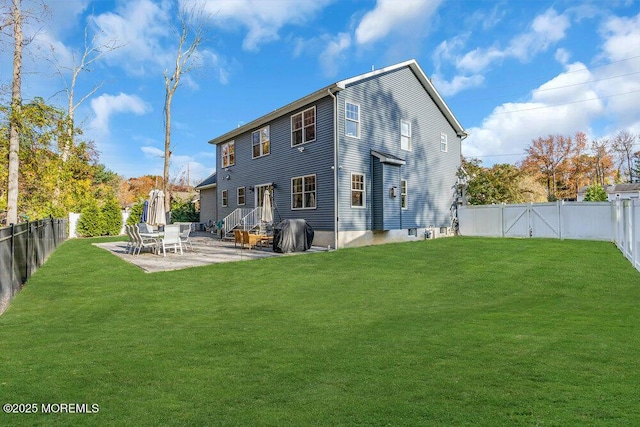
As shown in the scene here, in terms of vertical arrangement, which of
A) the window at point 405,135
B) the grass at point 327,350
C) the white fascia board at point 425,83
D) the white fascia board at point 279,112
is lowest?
the grass at point 327,350

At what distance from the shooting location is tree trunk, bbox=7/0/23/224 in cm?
1292

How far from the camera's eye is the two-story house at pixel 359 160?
15.7 metres

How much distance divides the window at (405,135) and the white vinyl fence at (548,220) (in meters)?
5.55

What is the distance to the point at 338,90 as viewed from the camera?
1527cm

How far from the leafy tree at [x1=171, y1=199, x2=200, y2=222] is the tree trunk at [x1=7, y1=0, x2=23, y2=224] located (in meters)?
16.4

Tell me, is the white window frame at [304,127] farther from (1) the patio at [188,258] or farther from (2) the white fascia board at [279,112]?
(1) the patio at [188,258]

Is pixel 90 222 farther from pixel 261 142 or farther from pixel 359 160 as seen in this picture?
pixel 359 160

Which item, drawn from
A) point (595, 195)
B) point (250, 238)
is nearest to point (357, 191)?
point (250, 238)

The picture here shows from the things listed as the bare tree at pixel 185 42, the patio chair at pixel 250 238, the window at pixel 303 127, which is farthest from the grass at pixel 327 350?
the bare tree at pixel 185 42

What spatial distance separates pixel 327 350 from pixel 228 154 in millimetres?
21275

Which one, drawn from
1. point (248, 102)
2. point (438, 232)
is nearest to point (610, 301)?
point (438, 232)

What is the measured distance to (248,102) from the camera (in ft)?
90.3

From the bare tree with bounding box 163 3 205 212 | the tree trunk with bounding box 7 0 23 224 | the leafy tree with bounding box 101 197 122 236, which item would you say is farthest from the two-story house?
the tree trunk with bounding box 7 0 23 224

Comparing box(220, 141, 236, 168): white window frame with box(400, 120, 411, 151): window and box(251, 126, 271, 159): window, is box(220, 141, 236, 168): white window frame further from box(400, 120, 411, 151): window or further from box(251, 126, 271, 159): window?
box(400, 120, 411, 151): window
